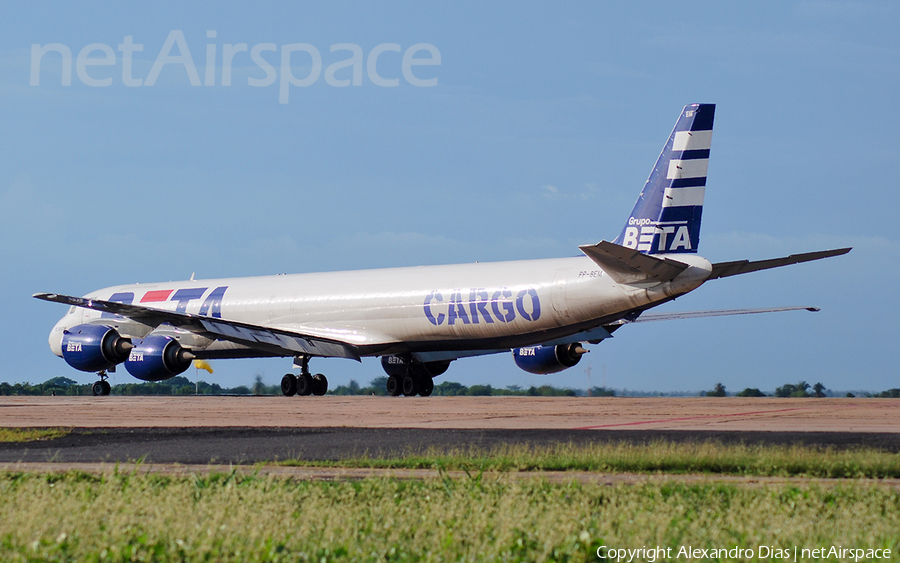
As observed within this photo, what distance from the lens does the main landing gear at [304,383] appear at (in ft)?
133

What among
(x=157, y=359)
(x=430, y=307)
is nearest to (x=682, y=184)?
(x=430, y=307)

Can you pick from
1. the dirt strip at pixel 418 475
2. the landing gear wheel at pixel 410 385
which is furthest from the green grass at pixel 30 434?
the landing gear wheel at pixel 410 385

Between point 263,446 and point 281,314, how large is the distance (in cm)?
2518

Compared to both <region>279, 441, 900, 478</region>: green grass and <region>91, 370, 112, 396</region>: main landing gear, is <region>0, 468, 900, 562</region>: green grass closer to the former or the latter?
<region>279, 441, 900, 478</region>: green grass

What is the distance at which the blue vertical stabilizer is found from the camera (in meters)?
29.5

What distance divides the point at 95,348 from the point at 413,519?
117 feet

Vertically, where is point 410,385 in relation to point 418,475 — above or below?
above

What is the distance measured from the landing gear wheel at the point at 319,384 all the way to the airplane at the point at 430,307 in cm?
5

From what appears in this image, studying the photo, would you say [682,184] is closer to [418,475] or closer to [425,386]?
[425,386]

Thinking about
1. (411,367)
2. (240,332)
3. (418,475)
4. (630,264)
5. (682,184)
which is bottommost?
(418,475)

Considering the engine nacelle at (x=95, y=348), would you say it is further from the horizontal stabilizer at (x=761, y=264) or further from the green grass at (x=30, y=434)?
the horizontal stabilizer at (x=761, y=264)

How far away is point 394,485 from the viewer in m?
9.84

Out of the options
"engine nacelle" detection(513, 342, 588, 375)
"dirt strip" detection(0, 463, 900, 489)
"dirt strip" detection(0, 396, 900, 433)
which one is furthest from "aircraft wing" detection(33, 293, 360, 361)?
"dirt strip" detection(0, 463, 900, 489)

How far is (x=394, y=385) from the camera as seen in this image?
4003cm
